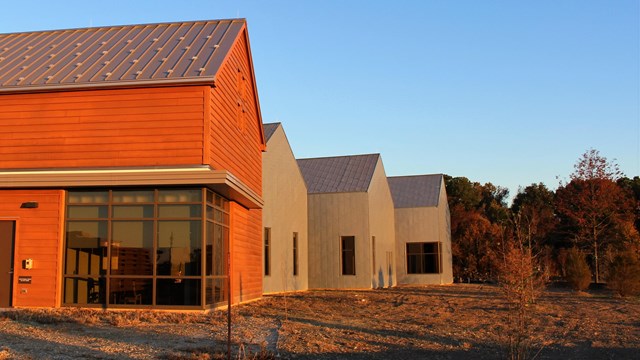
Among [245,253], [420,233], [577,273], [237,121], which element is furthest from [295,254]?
[237,121]

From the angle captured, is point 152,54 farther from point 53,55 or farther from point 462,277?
point 462,277

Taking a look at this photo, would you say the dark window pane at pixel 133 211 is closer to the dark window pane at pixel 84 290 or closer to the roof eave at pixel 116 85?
the dark window pane at pixel 84 290

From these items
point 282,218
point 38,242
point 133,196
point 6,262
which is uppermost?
point 282,218

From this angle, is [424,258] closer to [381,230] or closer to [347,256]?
[381,230]

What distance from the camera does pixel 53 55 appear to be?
17078 mm

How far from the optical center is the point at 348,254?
31.7 meters

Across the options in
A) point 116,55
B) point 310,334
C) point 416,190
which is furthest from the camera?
point 416,190

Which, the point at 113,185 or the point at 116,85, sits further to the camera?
the point at 116,85

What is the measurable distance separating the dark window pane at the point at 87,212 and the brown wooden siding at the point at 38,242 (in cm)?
26

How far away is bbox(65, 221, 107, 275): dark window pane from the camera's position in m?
14.6

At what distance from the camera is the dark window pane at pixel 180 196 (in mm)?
14617

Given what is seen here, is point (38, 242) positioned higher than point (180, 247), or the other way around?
point (38, 242)

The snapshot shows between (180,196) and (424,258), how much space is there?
2606 centimetres

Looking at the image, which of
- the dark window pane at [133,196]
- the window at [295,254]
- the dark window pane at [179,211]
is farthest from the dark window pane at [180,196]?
the window at [295,254]
